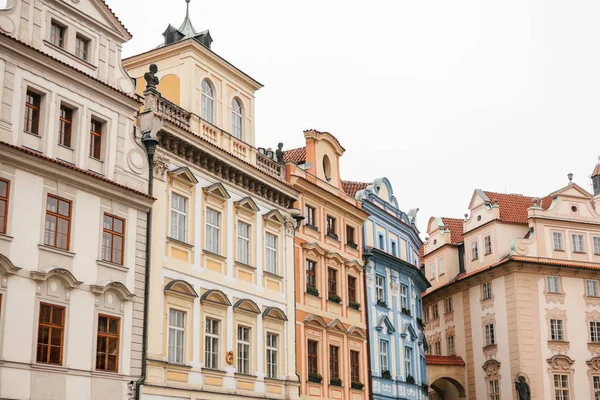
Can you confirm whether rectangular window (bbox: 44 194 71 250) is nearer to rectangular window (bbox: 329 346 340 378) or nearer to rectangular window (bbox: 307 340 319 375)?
rectangular window (bbox: 307 340 319 375)

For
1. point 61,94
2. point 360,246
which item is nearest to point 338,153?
point 360,246

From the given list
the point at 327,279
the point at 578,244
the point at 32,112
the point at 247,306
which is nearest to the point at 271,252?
the point at 247,306

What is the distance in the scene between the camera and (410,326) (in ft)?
166

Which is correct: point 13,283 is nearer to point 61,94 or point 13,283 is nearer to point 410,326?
point 61,94

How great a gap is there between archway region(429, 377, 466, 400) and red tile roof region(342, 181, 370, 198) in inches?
750

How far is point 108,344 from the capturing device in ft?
89.8

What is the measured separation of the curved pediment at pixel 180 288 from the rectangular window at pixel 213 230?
7.70 feet

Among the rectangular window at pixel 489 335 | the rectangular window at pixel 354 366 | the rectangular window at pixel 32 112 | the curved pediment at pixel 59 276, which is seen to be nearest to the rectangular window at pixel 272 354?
the rectangular window at pixel 354 366

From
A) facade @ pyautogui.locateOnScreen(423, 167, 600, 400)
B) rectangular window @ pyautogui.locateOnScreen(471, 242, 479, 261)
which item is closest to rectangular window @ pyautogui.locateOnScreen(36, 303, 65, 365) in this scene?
facade @ pyautogui.locateOnScreen(423, 167, 600, 400)

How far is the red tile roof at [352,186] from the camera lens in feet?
Result: 161

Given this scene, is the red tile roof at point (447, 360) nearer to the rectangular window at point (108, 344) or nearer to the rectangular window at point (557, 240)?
the rectangular window at point (557, 240)

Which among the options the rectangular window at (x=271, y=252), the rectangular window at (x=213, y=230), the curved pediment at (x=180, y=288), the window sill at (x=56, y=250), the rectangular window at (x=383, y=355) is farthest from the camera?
the rectangular window at (x=383, y=355)

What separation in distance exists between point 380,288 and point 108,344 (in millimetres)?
22978

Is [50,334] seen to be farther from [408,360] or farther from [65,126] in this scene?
[408,360]
